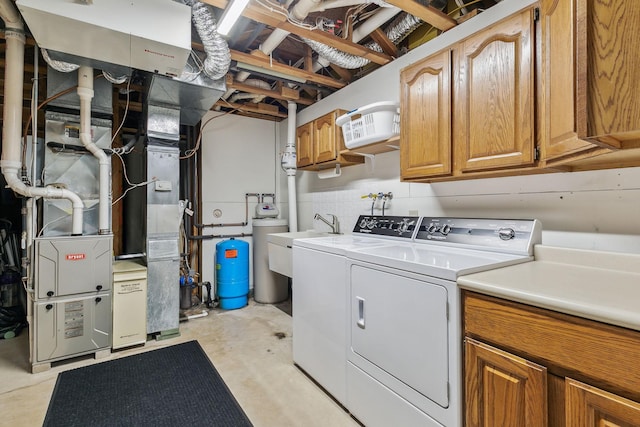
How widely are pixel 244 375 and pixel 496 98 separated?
8.02 feet

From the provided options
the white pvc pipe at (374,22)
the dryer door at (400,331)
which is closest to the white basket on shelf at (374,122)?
the white pvc pipe at (374,22)

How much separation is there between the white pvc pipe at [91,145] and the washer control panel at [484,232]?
2.67 meters

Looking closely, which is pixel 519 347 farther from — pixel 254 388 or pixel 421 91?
pixel 254 388

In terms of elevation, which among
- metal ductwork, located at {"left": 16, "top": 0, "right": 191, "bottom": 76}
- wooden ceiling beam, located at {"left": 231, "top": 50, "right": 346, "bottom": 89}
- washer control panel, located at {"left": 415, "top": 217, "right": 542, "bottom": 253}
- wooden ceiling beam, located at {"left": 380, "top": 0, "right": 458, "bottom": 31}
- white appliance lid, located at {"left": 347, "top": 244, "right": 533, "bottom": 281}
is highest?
wooden ceiling beam, located at {"left": 231, "top": 50, "right": 346, "bottom": 89}

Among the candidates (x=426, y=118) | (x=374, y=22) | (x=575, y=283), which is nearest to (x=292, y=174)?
(x=374, y=22)

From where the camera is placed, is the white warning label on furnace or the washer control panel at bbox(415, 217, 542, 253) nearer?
the washer control panel at bbox(415, 217, 542, 253)

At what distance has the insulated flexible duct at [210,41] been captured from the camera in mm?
2040

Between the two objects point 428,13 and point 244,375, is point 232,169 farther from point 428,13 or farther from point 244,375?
point 428,13

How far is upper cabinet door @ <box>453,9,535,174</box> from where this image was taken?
147 centimetres

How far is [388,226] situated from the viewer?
7.70 feet

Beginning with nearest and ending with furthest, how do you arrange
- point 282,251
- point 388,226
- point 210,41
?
point 210,41 → point 388,226 → point 282,251

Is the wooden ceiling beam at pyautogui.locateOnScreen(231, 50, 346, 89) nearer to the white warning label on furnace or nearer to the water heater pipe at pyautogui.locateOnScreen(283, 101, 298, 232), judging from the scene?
the water heater pipe at pyautogui.locateOnScreen(283, 101, 298, 232)

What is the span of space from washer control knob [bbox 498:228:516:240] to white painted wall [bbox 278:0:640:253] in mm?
263

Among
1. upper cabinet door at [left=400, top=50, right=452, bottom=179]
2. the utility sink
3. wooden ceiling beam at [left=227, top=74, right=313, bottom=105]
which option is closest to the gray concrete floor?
the utility sink
